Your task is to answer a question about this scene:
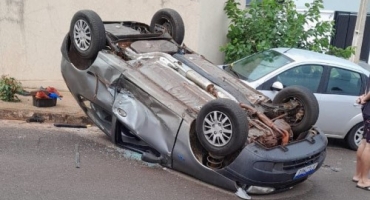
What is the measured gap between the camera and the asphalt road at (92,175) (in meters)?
4.75

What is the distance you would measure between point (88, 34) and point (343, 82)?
4.15m

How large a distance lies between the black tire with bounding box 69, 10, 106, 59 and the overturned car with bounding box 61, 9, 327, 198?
1 cm

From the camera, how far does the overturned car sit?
4797 mm

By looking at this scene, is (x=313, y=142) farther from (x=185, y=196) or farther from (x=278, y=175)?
(x=185, y=196)

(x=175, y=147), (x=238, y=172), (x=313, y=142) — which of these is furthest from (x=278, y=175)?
(x=175, y=147)

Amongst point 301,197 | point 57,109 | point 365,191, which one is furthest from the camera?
point 57,109

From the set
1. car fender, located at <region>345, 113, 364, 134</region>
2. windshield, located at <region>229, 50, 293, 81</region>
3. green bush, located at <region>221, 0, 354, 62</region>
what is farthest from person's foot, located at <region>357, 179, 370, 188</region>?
green bush, located at <region>221, 0, 354, 62</region>

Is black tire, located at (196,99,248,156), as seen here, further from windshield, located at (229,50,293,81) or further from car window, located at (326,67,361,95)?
car window, located at (326,67,361,95)

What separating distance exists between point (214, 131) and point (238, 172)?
0.48m

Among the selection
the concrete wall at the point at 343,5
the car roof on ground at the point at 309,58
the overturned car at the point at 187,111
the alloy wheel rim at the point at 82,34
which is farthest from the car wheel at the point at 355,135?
the concrete wall at the point at 343,5

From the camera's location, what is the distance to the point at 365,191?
567cm

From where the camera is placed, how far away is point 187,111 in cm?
515

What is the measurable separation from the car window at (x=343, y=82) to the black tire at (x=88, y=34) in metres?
3.74

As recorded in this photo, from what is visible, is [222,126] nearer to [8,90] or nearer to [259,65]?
[259,65]
